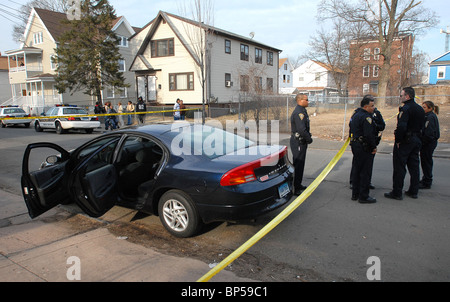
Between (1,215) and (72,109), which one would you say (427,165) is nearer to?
(1,215)

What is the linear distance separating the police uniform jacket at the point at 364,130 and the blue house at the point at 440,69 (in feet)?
174

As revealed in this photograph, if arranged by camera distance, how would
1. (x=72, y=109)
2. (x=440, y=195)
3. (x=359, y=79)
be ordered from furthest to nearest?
(x=359, y=79), (x=72, y=109), (x=440, y=195)

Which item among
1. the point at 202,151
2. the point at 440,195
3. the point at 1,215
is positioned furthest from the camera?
the point at 440,195

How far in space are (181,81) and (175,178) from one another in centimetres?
2584

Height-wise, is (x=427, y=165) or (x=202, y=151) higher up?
(x=202, y=151)

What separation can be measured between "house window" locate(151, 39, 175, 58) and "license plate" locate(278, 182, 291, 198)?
26476 millimetres

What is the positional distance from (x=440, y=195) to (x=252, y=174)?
3.99 m

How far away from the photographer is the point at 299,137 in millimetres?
5730

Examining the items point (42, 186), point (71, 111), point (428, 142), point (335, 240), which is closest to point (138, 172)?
point (42, 186)

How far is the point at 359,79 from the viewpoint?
183ft

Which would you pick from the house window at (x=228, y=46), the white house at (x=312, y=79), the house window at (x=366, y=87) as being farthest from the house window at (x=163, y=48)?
the house window at (x=366, y=87)

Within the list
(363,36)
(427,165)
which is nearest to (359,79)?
(363,36)

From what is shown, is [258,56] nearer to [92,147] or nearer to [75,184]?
[92,147]

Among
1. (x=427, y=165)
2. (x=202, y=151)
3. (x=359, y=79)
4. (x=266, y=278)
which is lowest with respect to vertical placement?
(x=266, y=278)
